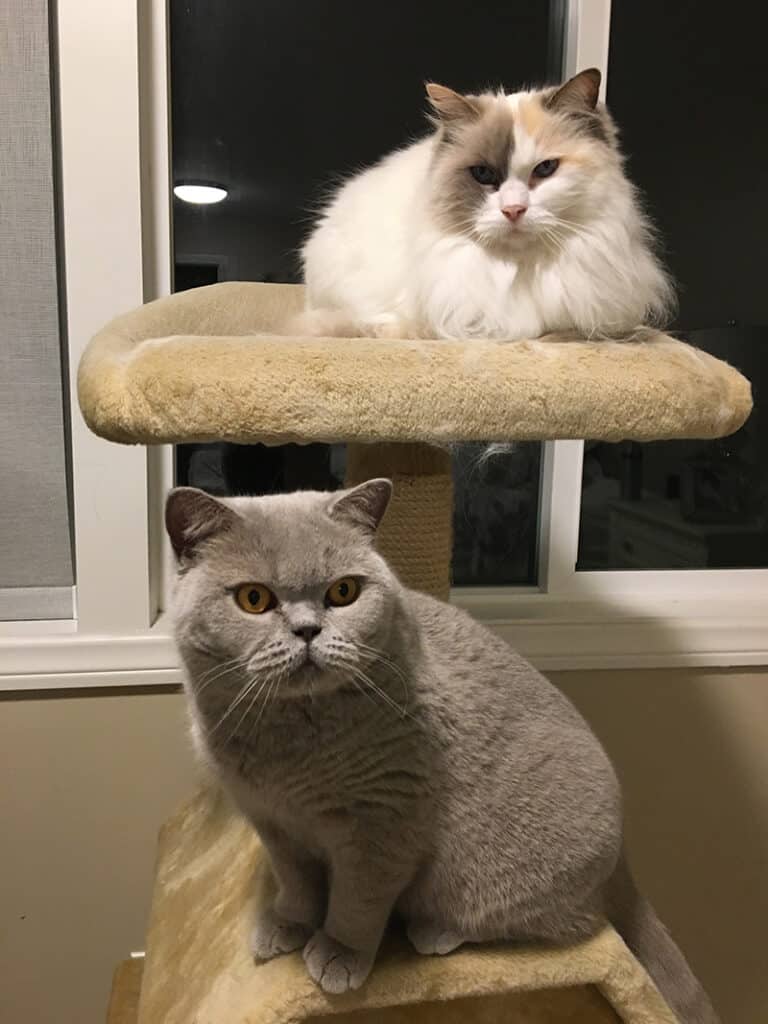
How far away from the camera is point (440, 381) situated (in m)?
0.88

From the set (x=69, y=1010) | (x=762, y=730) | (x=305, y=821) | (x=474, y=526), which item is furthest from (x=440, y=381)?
(x=69, y=1010)

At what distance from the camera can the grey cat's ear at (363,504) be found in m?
0.86

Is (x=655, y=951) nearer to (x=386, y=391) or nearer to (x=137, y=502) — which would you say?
(x=386, y=391)

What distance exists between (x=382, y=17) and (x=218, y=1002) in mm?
1573

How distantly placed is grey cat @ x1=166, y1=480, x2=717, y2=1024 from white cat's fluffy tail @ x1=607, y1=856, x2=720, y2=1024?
0.12 metres

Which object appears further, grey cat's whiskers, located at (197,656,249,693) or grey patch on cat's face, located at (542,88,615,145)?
grey patch on cat's face, located at (542,88,615,145)

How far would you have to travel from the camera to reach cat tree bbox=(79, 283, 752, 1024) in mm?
854

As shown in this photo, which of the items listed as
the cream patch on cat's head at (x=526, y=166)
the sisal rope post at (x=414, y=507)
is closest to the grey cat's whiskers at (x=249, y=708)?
the sisal rope post at (x=414, y=507)

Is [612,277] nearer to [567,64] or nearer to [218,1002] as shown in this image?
[567,64]

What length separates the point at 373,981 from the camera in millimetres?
867

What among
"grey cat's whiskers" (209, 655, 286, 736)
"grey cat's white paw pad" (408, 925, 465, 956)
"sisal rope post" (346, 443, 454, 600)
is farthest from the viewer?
"sisal rope post" (346, 443, 454, 600)

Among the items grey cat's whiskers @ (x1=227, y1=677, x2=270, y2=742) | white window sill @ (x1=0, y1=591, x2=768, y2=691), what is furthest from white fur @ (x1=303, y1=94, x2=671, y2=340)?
white window sill @ (x1=0, y1=591, x2=768, y2=691)

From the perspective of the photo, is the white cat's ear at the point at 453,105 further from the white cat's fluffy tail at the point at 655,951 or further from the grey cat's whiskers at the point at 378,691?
the white cat's fluffy tail at the point at 655,951

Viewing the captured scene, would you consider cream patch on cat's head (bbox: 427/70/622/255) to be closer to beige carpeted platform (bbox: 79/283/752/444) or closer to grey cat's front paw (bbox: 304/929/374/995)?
beige carpeted platform (bbox: 79/283/752/444)
